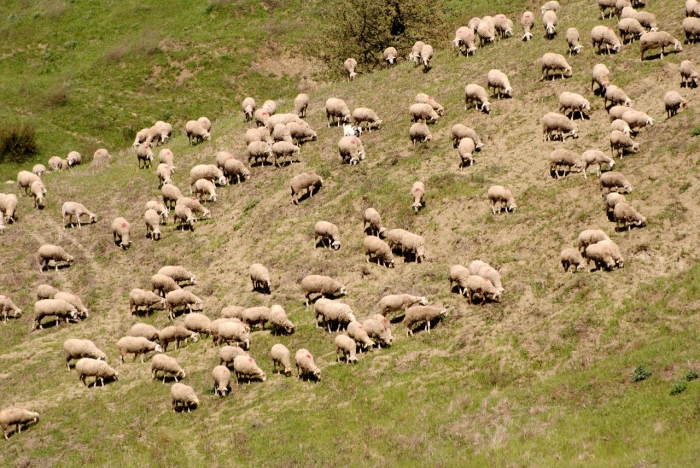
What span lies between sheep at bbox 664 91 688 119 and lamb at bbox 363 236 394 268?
13.5 metres

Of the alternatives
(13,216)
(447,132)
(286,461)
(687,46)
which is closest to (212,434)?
(286,461)

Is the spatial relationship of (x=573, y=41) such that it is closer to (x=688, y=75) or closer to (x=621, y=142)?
(x=688, y=75)

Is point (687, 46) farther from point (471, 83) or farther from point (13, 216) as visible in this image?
point (13, 216)

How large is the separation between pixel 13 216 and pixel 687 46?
3586 centimetres

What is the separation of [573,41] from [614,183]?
46.6 ft

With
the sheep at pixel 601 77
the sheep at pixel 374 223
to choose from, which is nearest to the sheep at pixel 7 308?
the sheep at pixel 374 223

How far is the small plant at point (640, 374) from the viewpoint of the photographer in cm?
2202

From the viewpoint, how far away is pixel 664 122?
1374 inches

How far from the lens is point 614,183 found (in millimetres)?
31375

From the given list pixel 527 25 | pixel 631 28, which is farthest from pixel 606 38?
pixel 527 25

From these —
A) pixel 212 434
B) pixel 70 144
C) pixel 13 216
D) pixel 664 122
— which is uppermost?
pixel 664 122

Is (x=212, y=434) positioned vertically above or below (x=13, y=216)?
above

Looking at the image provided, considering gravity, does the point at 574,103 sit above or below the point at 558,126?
above

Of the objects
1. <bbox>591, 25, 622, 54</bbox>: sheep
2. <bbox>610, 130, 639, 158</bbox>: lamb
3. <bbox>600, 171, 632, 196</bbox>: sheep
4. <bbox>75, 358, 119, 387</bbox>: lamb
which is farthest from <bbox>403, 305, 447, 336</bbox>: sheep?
<bbox>591, 25, 622, 54</bbox>: sheep
